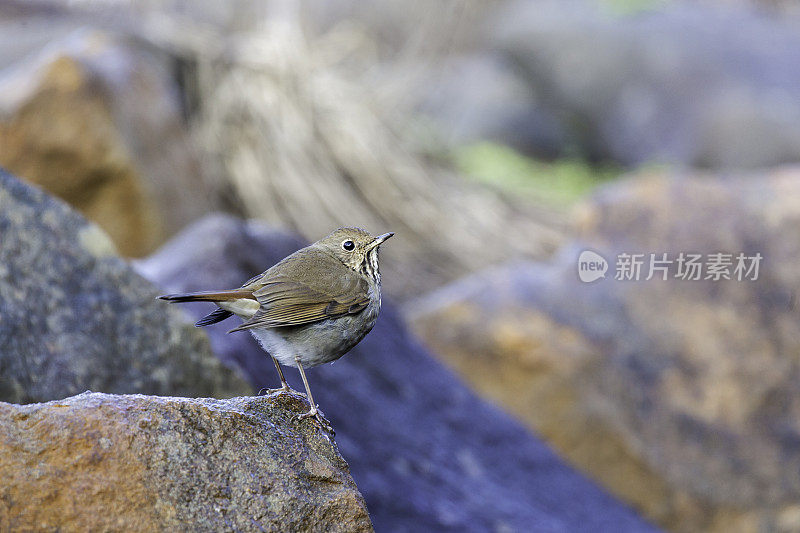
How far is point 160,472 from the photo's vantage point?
1.73 metres

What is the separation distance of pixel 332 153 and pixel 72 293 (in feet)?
18.9

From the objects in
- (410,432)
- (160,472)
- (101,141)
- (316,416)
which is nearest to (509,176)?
(101,141)

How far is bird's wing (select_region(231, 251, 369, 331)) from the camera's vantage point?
2.15 metres

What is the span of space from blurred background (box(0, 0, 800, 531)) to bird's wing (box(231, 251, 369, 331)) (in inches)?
33.7

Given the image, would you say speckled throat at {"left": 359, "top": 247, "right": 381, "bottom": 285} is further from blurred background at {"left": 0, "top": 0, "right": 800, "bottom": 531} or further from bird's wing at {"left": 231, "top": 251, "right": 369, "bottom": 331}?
blurred background at {"left": 0, "top": 0, "right": 800, "bottom": 531}

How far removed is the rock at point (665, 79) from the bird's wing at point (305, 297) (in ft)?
28.8

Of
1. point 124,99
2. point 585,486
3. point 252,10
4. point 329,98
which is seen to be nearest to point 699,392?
point 585,486

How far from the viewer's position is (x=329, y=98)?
27.2 ft

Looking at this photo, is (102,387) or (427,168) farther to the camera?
(427,168)

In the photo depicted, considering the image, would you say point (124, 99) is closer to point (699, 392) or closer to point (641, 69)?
point (699, 392)

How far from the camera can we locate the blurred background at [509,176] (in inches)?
191

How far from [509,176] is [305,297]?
7642mm

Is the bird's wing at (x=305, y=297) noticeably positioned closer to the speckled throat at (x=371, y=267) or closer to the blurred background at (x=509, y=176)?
the speckled throat at (x=371, y=267)

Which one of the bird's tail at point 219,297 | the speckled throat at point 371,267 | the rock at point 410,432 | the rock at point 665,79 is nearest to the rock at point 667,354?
the rock at point 410,432
